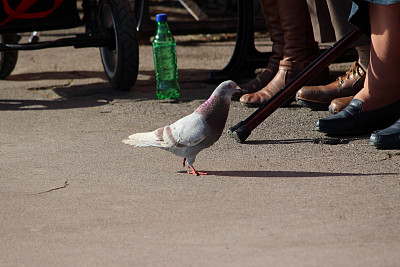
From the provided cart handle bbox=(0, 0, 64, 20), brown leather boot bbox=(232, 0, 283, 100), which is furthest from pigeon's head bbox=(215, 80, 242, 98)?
cart handle bbox=(0, 0, 64, 20)

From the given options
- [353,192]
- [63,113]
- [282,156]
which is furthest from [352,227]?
[63,113]

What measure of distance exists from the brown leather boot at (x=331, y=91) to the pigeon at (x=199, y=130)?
3.88ft

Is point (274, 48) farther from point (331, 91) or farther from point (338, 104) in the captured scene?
point (338, 104)

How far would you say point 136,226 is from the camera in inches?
91.6

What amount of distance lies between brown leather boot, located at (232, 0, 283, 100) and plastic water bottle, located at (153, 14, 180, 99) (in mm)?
502

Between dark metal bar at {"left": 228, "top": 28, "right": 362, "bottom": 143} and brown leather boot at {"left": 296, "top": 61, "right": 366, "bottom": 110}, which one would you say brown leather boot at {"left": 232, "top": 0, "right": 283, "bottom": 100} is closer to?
brown leather boot at {"left": 296, "top": 61, "right": 366, "bottom": 110}

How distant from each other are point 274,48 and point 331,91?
662mm

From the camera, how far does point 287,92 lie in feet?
11.3

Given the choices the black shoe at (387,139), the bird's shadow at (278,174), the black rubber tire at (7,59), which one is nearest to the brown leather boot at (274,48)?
the black shoe at (387,139)

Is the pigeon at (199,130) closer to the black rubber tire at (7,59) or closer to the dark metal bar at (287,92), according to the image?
the dark metal bar at (287,92)

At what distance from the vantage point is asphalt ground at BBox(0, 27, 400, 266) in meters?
2.09

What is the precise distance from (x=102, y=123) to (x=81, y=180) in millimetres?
1047

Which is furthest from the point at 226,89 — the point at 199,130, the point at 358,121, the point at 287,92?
the point at 358,121

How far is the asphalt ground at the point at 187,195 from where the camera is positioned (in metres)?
2.09
